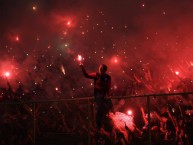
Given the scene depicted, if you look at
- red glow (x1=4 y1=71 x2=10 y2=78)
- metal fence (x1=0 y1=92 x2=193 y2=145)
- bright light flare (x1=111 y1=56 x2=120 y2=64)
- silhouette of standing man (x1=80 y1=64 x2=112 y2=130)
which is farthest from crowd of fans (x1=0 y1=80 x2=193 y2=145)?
bright light flare (x1=111 y1=56 x2=120 y2=64)

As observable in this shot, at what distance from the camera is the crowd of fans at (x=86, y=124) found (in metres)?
8.05

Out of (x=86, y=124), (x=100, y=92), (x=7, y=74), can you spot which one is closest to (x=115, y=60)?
(x=7, y=74)

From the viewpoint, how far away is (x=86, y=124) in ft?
27.2

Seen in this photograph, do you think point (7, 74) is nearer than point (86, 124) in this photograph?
No

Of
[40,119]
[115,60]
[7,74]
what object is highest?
[115,60]

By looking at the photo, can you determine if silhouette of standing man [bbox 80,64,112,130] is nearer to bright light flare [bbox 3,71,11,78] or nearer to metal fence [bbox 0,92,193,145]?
metal fence [bbox 0,92,193,145]

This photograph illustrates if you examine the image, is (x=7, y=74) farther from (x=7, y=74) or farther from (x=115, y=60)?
(x=115, y=60)

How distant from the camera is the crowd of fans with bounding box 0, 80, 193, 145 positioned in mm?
8047

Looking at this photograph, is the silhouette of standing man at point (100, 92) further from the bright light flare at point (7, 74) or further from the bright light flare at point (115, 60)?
the bright light flare at point (7, 74)

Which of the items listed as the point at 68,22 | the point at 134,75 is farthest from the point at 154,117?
the point at 68,22

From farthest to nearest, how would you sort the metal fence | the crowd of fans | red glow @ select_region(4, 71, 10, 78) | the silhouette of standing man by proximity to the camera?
1. red glow @ select_region(4, 71, 10, 78)
2. the metal fence
3. the crowd of fans
4. the silhouette of standing man

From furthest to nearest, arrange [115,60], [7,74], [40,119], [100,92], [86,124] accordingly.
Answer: [115,60], [7,74], [40,119], [86,124], [100,92]

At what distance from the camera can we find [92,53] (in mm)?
17047

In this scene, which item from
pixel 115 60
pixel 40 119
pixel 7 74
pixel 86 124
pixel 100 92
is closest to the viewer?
pixel 100 92
